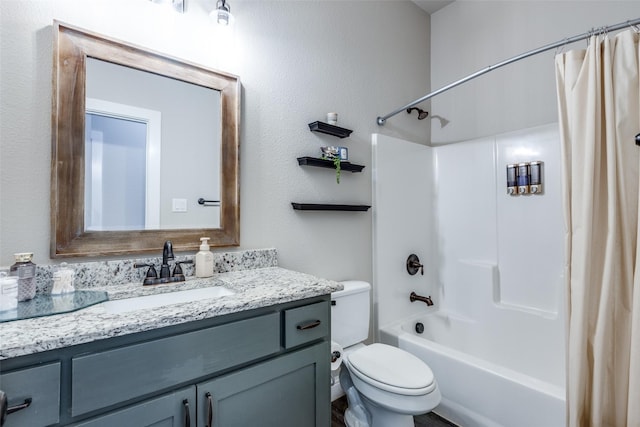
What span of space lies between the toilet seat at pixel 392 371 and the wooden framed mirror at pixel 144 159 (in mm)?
836

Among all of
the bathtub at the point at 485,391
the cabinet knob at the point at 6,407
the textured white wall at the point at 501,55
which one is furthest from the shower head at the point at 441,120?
the cabinet knob at the point at 6,407

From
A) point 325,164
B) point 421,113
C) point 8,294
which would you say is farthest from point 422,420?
point 421,113

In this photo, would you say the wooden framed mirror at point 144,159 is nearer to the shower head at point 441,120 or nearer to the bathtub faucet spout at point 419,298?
the bathtub faucet spout at point 419,298

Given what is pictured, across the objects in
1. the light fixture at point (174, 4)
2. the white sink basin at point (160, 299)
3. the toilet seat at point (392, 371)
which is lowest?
the toilet seat at point (392, 371)

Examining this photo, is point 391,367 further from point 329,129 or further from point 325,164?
point 329,129

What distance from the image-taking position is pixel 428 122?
104 inches

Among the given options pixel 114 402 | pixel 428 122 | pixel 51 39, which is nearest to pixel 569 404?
pixel 114 402

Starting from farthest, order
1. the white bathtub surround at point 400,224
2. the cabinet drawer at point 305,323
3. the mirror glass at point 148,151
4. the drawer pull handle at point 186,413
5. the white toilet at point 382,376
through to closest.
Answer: the white bathtub surround at point 400,224, the white toilet at point 382,376, the mirror glass at point 148,151, the cabinet drawer at point 305,323, the drawer pull handle at point 186,413

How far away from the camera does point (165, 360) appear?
2.70 feet

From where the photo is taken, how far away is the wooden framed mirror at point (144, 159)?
1.10 metres

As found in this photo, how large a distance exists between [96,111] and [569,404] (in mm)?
2151

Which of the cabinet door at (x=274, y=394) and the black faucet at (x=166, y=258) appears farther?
the black faucet at (x=166, y=258)

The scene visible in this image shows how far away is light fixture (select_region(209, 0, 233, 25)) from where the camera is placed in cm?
136

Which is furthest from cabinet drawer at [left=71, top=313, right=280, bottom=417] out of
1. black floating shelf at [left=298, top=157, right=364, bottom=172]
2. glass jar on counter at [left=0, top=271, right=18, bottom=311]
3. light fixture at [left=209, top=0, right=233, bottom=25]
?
light fixture at [left=209, top=0, right=233, bottom=25]
